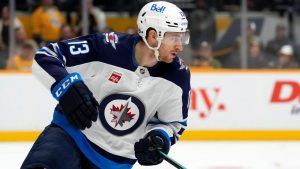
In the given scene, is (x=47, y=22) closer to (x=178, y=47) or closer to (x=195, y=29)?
(x=195, y=29)

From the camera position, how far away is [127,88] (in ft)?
11.7

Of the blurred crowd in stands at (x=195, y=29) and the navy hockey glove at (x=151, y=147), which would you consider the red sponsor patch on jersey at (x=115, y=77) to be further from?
the blurred crowd in stands at (x=195, y=29)

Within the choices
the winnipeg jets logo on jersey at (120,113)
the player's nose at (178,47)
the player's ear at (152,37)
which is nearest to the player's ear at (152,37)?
the player's ear at (152,37)

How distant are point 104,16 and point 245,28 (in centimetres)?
146

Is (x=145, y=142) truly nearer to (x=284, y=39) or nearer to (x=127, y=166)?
(x=127, y=166)

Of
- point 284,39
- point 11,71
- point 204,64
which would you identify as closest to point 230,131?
point 204,64

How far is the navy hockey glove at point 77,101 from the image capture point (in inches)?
123

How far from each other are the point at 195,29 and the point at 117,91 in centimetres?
462

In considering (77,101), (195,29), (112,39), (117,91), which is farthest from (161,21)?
(195,29)

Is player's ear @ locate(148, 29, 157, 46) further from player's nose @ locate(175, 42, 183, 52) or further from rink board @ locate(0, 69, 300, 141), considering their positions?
rink board @ locate(0, 69, 300, 141)

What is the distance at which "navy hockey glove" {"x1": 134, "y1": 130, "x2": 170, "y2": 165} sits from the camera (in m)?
3.54

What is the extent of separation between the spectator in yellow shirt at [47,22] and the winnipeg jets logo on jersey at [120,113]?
14.7 feet

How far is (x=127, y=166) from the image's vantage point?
3729 mm

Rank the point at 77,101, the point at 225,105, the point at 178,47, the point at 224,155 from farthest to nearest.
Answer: the point at 225,105 → the point at 224,155 → the point at 178,47 → the point at 77,101
